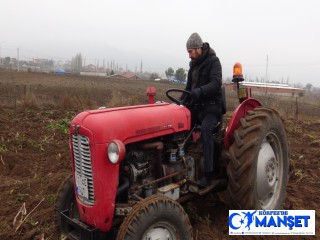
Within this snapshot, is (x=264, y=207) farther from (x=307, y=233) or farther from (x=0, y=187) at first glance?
(x=0, y=187)

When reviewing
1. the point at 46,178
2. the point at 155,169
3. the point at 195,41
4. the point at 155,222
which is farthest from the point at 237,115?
the point at 46,178

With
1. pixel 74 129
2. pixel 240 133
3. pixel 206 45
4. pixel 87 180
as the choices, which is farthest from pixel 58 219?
pixel 206 45

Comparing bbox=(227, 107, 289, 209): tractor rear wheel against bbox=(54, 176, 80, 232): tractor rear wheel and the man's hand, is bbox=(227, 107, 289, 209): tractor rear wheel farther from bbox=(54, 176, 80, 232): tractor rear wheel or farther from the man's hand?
bbox=(54, 176, 80, 232): tractor rear wheel

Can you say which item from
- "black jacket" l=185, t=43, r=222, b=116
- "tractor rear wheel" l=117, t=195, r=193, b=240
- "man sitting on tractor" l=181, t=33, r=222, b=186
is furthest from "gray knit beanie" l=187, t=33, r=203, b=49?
"tractor rear wheel" l=117, t=195, r=193, b=240

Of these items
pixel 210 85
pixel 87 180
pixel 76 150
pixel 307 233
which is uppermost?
pixel 210 85

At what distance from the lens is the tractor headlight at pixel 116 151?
3289 mm

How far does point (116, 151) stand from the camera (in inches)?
130

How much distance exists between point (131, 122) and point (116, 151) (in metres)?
0.44

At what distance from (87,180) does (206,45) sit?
2416 millimetres

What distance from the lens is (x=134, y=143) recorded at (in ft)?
12.4

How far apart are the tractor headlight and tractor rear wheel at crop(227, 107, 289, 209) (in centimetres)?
154

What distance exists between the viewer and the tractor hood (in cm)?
340

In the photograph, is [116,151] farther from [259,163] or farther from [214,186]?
[259,163]

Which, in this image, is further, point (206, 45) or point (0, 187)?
point (0, 187)
